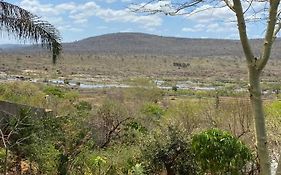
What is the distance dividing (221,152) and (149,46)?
112984 millimetres

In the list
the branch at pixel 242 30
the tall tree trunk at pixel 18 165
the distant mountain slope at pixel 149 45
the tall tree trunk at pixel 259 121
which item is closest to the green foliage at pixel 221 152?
the tall tree trunk at pixel 18 165

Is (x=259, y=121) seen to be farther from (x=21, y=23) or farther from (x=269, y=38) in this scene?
(x=21, y=23)

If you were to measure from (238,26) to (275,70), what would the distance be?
89.3 metres

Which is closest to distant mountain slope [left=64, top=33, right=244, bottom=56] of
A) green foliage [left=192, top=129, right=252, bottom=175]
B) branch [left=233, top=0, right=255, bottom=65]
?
green foliage [left=192, top=129, right=252, bottom=175]

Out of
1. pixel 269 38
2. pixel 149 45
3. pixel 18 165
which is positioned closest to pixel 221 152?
pixel 18 165

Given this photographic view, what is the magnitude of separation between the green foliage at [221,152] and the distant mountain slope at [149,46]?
98.3m

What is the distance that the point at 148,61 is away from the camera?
109062mm

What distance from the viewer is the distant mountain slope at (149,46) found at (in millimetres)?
114188

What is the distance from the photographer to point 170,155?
14.9 m

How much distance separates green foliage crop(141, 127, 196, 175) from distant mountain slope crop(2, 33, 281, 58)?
318 feet

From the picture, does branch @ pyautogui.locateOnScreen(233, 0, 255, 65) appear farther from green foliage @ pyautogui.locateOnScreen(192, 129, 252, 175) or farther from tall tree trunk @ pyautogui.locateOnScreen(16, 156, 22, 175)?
tall tree trunk @ pyautogui.locateOnScreen(16, 156, 22, 175)

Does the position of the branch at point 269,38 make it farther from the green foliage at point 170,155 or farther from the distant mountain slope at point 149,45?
the distant mountain slope at point 149,45

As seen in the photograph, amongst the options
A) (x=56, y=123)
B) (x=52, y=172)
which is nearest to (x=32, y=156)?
(x=52, y=172)

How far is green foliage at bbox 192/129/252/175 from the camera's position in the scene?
42.9 feet
